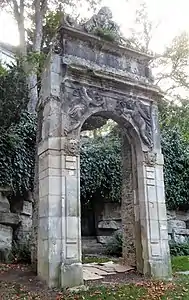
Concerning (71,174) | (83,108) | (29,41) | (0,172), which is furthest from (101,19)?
(29,41)

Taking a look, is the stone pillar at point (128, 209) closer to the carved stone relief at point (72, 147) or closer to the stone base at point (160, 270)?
the stone base at point (160, 270)

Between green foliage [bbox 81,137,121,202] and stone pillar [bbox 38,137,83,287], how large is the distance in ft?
15.5

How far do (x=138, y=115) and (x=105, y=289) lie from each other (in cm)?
410

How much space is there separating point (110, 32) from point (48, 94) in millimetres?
2392

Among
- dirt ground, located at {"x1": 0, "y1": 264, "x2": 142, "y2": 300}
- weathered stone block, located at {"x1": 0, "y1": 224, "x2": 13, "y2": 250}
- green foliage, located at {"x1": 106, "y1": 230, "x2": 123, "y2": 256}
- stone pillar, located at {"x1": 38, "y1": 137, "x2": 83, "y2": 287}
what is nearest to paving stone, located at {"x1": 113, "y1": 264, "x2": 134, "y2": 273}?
dirt ground, located at {"x1": 0, "y1": 264, "x2": 142, "y2": 300}

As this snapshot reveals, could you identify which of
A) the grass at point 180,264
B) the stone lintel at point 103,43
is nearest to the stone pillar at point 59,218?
the stone lintel at point 103,43

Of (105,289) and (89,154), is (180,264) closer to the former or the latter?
(105,289)

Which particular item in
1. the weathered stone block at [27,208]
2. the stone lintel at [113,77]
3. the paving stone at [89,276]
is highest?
the stone lintel at [113,77]

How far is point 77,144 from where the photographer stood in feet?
23.5

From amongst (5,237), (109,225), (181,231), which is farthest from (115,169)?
(5,237)

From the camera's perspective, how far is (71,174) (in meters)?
6.93

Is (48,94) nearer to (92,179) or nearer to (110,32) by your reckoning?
(110,32)

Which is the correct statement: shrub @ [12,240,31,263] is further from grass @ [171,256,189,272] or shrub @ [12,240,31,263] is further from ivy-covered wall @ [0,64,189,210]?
grass @ [171,256,189,272]

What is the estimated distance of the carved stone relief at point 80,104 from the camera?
7.22 m
